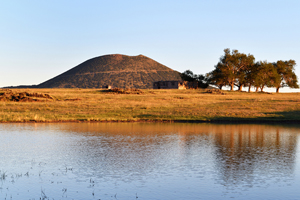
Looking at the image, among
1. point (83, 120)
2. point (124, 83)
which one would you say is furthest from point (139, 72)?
point (83, 120)

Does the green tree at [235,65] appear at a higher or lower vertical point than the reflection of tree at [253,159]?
higher

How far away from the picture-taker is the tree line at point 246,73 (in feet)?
319

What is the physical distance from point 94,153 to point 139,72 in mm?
169242

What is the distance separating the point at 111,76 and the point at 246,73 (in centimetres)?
8759

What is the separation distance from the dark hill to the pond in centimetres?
14320

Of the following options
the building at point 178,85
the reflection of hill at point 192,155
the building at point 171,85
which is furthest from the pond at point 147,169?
the building at point 178,85

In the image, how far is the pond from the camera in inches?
404

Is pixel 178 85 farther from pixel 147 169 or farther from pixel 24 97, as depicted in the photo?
pixel 147 169

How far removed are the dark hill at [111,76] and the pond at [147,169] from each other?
143 m

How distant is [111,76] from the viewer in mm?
175625

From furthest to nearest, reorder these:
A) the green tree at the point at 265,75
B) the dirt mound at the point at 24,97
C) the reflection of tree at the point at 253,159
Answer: the green tree at the point at 265,75
the dirt mound at the point at 24,97
the reflection of tree at the point at 253,159

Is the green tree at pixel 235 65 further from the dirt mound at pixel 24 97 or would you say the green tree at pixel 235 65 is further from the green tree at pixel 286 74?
the dirt mound at pixel 24 97

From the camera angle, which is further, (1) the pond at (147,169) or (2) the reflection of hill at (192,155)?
(2) the reflection of hill at (192,155)

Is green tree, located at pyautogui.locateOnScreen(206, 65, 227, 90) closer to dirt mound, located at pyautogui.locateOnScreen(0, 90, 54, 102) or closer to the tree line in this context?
the tree line
